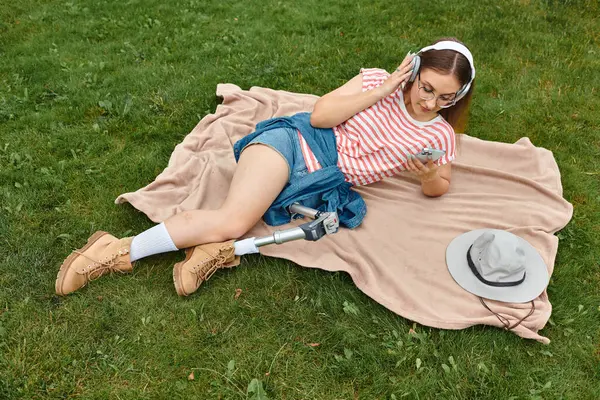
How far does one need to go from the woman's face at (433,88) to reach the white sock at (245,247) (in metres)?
1.50

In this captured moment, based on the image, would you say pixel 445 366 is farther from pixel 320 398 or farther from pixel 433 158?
pixel 433 158

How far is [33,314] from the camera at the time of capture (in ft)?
10.0

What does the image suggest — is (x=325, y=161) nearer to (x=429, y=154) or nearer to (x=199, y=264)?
(x=429, y=154)

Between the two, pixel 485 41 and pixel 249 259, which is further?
pixel 485 41

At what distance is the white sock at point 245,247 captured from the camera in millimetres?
3330

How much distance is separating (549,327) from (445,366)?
2.87ft

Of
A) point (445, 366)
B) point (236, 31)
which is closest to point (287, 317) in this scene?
point (445, 366)

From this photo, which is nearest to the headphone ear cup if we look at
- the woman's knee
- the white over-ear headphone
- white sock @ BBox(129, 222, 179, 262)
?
the white over-ear headphone

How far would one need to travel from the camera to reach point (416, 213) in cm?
399

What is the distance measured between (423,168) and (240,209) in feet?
4.53

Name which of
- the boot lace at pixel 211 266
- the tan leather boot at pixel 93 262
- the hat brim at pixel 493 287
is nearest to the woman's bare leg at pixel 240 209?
the boot lace at pixel 211 266

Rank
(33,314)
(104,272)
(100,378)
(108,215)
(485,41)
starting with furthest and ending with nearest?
1. (485,41)
2. (108,215)
3. (104,272)
4. (33,314)
5. (100,378)

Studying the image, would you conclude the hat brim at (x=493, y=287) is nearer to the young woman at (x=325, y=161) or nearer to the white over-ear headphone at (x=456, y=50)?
the young woman at (x=325, y=161)

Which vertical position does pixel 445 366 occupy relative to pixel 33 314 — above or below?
below
